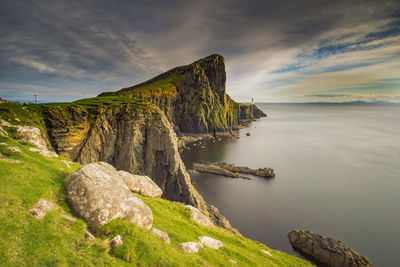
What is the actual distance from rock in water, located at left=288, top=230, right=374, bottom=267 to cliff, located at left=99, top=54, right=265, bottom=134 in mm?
87005

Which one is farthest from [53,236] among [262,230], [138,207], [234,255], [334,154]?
[334,154]

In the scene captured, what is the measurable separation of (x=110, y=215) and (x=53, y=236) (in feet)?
7.48

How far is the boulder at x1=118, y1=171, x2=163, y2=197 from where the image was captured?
55.7 feet

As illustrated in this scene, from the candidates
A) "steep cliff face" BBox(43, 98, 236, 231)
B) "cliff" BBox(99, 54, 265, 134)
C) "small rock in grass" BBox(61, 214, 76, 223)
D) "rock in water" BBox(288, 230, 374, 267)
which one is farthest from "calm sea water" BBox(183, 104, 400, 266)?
"cliff" BBox(99, 54, 265, 134)

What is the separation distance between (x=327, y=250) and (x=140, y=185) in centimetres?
3203

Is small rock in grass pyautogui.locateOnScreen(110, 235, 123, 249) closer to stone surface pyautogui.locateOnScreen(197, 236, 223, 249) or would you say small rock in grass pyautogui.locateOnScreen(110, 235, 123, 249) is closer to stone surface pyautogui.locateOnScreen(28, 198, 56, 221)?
stone surface pyautogui.locateOnScreen(28, 198, 56, 221)

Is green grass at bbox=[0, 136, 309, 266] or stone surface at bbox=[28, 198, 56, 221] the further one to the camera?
stone surface at bbox=[28, 198, 56, 221]

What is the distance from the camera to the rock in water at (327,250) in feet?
84.7

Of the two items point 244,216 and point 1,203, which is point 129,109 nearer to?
point 1,203

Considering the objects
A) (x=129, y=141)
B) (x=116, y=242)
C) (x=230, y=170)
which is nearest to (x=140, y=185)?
(x=116, y=242)

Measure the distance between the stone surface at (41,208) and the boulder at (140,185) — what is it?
869cm

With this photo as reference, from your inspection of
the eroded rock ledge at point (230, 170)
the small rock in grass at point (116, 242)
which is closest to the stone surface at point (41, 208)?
the small rock in grass at point (116, 242)

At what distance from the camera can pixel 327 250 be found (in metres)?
27.5

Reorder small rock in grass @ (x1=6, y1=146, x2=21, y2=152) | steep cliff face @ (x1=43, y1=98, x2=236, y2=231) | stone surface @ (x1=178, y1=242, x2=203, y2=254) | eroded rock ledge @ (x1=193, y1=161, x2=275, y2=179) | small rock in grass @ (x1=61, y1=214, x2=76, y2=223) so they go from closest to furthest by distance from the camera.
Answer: small rock in grass @ (x1=61, y1=214, x2=76, y2=223) → stone surface @ (x1=178, y1=242, x2=203, y2=254) → small rock in grass @ (x1=6, y1=146, x2=21, y2=152) → steep cliff face @ (x1=43, y1=98, x2=236, y2=231) → eroded rock ledge @ (x1=193, y1=161, x2=275, y2=179)
